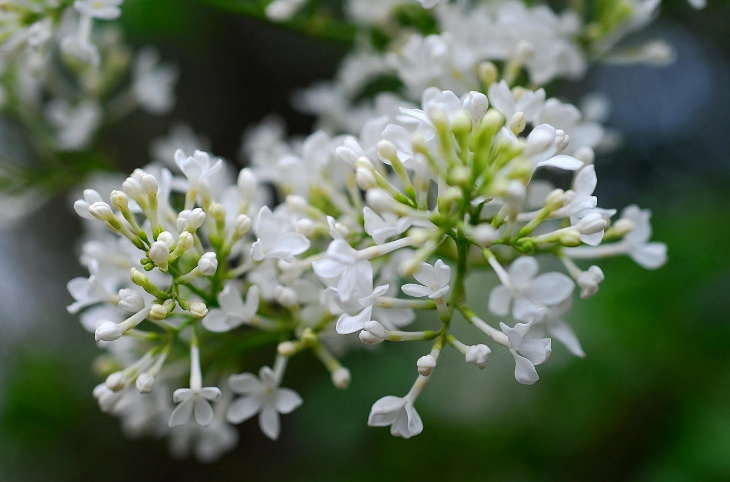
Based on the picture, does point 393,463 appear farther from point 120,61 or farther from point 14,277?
point 14,277

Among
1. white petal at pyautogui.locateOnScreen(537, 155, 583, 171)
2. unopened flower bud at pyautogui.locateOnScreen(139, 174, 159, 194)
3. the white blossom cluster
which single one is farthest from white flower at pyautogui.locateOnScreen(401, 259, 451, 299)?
the white blossom cluster

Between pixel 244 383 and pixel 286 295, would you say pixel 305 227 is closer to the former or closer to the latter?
pixel 286 295

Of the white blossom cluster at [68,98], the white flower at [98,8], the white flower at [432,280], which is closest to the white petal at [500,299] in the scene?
the white flower at [432,280]

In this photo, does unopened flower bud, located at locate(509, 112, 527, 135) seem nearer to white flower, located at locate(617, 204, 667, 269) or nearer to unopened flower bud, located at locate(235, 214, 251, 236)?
white flower, located at locate(617, 204, 667, 269)

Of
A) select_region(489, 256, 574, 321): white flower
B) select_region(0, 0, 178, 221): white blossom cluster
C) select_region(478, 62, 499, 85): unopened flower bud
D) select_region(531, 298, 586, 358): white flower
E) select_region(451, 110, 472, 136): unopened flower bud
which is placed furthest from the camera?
select_region(0, 0, 178, 221): white blossom cluster

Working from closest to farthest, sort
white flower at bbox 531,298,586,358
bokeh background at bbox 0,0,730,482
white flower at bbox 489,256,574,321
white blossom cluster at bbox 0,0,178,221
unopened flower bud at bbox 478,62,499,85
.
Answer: white flower at bbox 489,256,574,321 → white flower at bbox 531,298,586,358 → unopened flower bud at bbox 478,62,499,85 → white blossom cluster at bbox 0,0,178,221 → bokeh background at bbox 0,0,730,482

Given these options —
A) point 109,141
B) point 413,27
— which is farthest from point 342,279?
point 109,141
